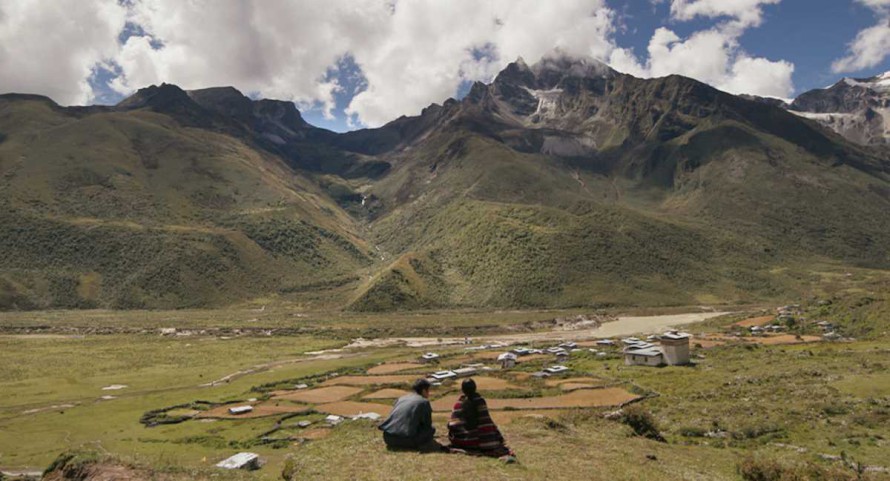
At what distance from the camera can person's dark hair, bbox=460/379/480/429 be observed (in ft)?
61.5

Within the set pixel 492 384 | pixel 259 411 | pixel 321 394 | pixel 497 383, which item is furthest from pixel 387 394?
pixel 259 411

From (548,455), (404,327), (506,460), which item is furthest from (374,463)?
(404,327)

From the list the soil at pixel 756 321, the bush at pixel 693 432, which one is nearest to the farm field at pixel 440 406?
the bush at pixel 693 432

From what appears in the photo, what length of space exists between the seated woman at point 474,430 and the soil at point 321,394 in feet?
132

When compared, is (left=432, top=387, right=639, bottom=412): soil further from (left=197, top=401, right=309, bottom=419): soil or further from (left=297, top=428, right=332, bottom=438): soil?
(left=197, top=401, right=309, bottom=419): soil

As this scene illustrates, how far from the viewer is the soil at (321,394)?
5753 centimetres

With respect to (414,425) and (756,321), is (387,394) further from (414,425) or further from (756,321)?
(756,321)

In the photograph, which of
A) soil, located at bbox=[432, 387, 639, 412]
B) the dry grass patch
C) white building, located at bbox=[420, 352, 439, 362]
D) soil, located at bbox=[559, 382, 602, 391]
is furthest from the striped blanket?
the dry grass patch

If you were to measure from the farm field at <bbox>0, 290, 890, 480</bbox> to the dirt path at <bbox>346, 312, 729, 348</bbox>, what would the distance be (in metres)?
7.44

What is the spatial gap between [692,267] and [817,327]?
100517 mm

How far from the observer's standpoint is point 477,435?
19219 mm

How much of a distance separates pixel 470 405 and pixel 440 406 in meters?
33.8

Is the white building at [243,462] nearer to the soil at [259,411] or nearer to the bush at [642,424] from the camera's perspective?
the soil at [259,411]

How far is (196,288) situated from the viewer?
18338 cm
